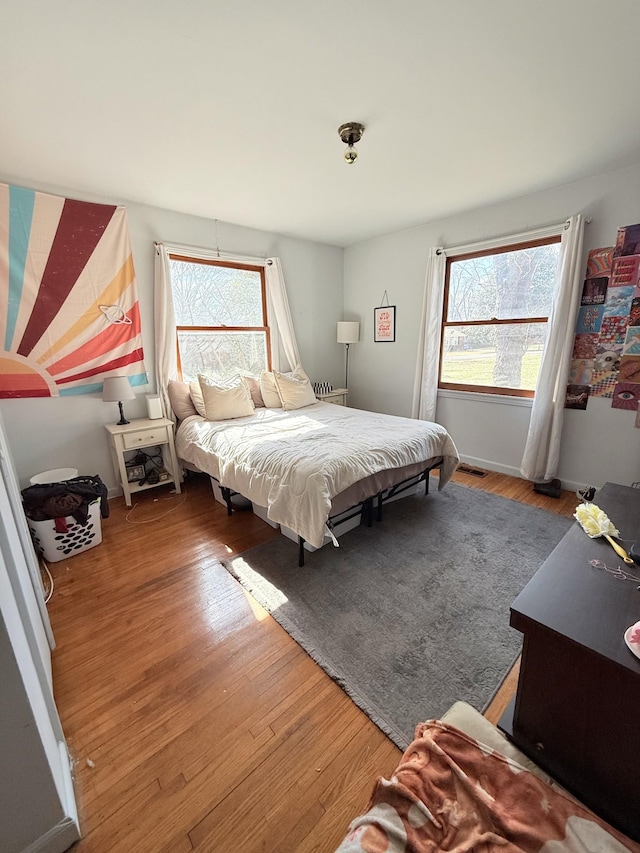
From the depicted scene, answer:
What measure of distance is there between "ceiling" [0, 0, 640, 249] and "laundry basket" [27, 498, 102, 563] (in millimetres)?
2238

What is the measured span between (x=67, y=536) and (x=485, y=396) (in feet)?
12.2

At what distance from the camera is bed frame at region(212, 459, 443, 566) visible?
2.27m

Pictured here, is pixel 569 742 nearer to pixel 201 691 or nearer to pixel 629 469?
pixel 201 691

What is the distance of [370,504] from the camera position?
250 cm

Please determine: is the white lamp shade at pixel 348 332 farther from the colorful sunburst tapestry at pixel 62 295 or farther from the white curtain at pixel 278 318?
the colorful sunburst tapestry at pixel 62 295

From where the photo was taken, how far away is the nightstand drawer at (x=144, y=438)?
2.85m

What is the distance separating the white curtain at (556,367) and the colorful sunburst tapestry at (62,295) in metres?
3.58

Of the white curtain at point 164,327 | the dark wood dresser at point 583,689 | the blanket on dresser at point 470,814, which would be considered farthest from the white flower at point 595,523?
the white curtain at point 164,327

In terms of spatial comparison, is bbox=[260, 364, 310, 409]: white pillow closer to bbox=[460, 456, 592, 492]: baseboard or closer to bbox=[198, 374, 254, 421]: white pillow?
bbox=[198, 374, 254, 421]: white pillow

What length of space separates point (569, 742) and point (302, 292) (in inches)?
167

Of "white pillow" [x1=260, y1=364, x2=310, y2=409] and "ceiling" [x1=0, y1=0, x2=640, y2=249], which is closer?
"ceiling" [x1=0, y1=0, x2=640, y2=249]

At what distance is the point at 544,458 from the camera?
3.12m

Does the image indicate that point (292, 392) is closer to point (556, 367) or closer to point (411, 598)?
point (411, 598)

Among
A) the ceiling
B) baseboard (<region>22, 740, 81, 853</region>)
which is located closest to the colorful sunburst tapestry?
the ceiling
